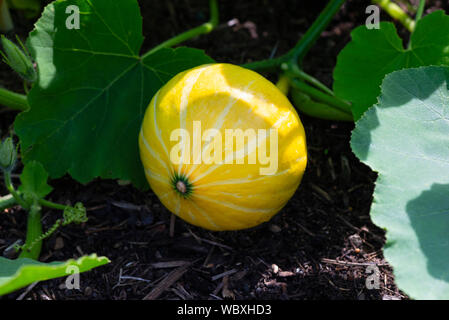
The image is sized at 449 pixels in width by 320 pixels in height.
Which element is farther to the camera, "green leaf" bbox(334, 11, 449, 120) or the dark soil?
"green leaf" bbox(334, 11, 449, 120)

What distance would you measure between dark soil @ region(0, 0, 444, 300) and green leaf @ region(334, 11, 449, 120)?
362 millimetres

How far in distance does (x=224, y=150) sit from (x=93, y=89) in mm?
663

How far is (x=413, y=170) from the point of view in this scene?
1.53 metres

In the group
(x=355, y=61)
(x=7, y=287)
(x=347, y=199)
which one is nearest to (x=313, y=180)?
(x=347, y=199)

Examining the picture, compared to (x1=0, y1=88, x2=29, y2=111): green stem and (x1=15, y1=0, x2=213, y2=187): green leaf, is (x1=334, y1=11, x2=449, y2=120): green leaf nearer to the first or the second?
(x1=15, y1=0, x2=213, y2=187): green leaf

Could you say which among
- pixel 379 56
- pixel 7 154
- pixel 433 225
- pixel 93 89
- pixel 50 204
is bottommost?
pixel 433 225

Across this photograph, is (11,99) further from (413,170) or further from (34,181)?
(413,170)

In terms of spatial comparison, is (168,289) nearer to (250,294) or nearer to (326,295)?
(250,294)

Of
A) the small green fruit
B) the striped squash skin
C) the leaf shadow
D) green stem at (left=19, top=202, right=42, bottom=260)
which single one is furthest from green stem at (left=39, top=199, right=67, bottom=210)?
the leaf shadow

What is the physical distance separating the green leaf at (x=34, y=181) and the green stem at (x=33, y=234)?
48 mm

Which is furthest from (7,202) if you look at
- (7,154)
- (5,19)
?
(5,19)

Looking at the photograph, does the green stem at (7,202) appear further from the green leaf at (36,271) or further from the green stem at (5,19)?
the green stem at (5,19)

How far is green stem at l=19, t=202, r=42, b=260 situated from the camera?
1.79 meters

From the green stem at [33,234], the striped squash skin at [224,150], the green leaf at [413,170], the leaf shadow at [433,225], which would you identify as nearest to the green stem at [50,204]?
the green stem at [33,234]
